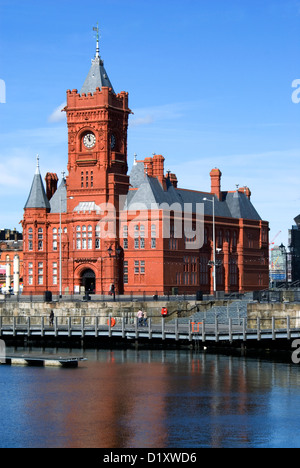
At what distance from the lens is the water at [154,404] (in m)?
39.3

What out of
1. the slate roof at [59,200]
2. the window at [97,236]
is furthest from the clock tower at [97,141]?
the slate roof at [59,200]

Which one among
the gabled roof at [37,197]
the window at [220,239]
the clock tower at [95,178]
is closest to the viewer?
the clock tower at [95,178]

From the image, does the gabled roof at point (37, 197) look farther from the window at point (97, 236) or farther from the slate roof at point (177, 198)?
the slate roof at point (177, 198)

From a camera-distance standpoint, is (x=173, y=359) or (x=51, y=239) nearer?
(x=173, y=359)

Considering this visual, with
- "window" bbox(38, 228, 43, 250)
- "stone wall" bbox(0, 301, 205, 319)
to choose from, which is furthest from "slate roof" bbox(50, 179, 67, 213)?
"stone wall" bbox(0, 301, 205, 319)

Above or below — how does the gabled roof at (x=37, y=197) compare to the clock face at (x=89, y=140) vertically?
below

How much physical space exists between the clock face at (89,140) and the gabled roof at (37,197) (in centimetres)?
812

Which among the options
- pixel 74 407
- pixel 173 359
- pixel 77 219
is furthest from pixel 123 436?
pixel 77 219

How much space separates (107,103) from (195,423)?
63.9 meters

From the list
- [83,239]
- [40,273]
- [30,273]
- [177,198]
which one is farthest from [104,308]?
[177,198]

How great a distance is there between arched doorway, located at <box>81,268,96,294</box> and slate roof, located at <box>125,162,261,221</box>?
26.7ft

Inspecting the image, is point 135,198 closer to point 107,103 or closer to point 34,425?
point 107,103

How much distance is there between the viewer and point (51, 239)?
10625 centimetres

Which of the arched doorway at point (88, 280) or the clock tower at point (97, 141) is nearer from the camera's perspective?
the clock tower at point (97, 141)
